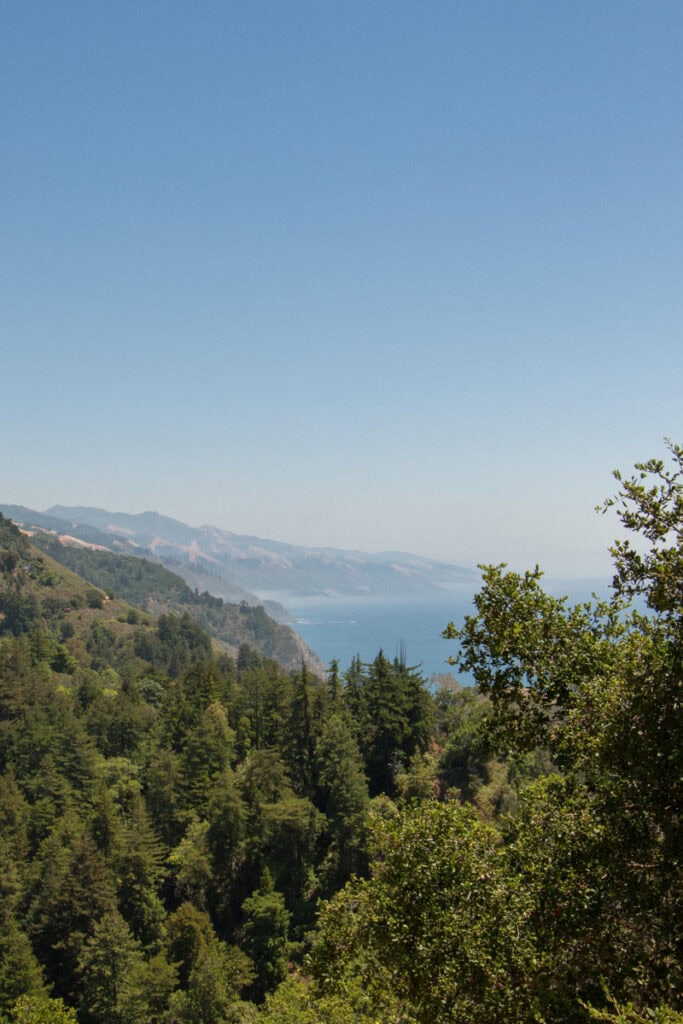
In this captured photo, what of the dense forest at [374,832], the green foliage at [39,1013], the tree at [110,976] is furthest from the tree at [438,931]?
the tree at [110,976]

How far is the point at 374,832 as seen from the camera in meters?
11.2

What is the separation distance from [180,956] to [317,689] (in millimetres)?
20584

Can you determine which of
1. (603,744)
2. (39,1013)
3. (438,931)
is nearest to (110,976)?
(39,1013)

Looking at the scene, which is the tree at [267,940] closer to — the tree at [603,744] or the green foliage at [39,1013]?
the green foliage at [39,1013]

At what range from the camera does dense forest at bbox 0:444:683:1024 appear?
24.5 feet

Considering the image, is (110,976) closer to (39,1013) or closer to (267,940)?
(267,940)

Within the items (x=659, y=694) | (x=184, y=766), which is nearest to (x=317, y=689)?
(x=184, y=766)

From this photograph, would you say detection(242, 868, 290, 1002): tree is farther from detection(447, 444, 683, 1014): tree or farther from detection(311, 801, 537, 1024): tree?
detection(447, 444, 683, 1014): tree

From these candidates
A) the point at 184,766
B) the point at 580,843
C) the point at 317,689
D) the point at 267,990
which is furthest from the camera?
the point at 317,689

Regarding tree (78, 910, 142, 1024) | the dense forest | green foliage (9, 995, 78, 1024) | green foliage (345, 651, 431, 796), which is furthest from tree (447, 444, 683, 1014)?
green foliage (345, 651, 431, 796)

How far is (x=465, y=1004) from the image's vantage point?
7578 millimetres

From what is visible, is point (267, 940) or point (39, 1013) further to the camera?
point (267, 940)

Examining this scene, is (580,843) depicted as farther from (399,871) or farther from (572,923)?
(399,871)

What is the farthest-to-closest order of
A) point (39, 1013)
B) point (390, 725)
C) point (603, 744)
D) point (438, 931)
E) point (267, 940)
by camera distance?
point (390, 725) < point (267, 940) < point (39, 1013) < point (438, 931) < point (603, 744)
